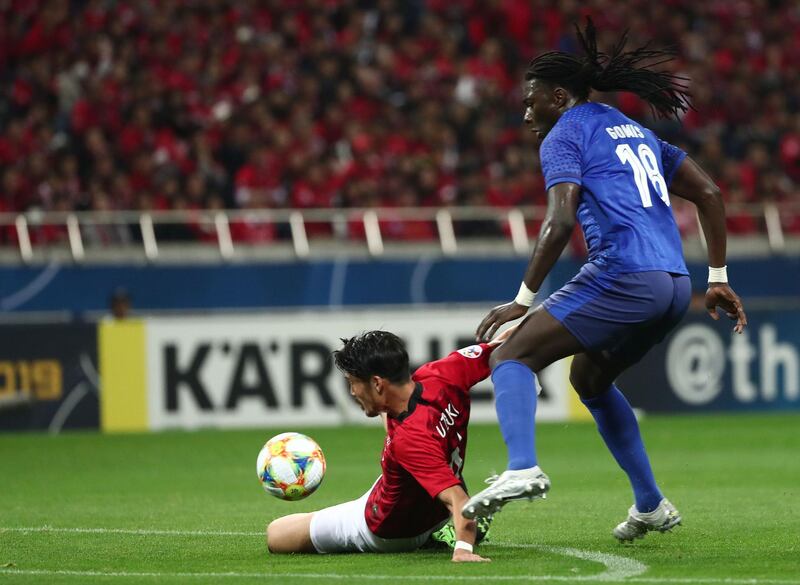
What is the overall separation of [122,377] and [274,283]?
3124 millimetres

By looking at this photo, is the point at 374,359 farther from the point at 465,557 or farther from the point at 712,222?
the point at 712,222

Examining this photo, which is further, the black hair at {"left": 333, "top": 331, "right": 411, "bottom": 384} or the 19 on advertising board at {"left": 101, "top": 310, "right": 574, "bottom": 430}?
the 19 on advertising board at {"left": 101, "top": 310, "right": 574, "bottom": 430}

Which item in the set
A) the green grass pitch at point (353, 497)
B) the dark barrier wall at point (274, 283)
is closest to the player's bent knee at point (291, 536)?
the green grass pitch at point (353, 497)

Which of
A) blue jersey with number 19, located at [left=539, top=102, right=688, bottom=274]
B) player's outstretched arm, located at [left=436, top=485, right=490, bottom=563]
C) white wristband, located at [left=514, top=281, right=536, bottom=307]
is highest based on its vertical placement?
blue jersey with number 19, located at [left=539, top=102, right=688, bottom=274]

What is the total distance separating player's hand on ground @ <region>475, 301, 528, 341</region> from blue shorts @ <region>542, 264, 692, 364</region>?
0.62ft

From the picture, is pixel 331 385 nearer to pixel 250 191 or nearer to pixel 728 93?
pixel 250 191

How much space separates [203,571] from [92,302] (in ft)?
39.6

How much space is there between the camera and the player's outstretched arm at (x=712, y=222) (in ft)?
20.4

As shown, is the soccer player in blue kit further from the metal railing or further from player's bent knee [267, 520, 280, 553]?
the metal railing

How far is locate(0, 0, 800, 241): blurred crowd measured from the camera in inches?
708

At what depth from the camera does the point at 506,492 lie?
5305 millimetres

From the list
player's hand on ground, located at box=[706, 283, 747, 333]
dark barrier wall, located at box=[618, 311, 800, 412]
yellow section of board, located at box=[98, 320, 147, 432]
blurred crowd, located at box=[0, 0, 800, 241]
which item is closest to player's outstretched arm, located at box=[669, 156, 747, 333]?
player's hand on ground, located at box=[706, 283, 747, 333]

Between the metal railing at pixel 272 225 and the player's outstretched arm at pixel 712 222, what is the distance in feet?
37.8

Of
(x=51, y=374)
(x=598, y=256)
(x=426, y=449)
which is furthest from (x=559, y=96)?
(x=51, y=374)
